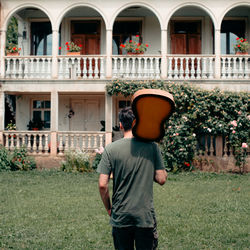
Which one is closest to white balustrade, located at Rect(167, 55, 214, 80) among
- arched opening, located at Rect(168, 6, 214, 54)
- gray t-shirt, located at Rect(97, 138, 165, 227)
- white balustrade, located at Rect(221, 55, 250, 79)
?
white balustrade, located at Rect(221, 55, 250, 79)

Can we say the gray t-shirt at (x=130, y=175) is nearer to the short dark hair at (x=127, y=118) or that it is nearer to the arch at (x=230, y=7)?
the short dark hair at (x=127, y=118)

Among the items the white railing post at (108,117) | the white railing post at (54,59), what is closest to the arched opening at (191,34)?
the white railing post at (108,117)

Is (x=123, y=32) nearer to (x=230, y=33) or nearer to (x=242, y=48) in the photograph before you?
(x=230, y=33)

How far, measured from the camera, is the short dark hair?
3078 millimetres

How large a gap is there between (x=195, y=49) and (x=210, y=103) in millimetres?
3946

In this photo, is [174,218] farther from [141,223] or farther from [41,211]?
[141,223]

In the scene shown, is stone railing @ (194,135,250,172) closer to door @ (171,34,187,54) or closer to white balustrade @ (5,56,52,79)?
door @ (171,34,187,54)

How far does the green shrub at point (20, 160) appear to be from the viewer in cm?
1233

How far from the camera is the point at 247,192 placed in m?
8.56

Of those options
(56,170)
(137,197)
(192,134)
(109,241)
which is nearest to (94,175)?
(56,170)

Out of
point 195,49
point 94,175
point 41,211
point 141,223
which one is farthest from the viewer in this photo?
point 195,49

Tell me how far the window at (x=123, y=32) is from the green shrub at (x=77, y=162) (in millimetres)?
5506

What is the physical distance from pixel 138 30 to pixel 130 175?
1310 cm

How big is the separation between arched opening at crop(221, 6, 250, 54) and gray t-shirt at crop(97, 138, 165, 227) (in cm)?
1323
